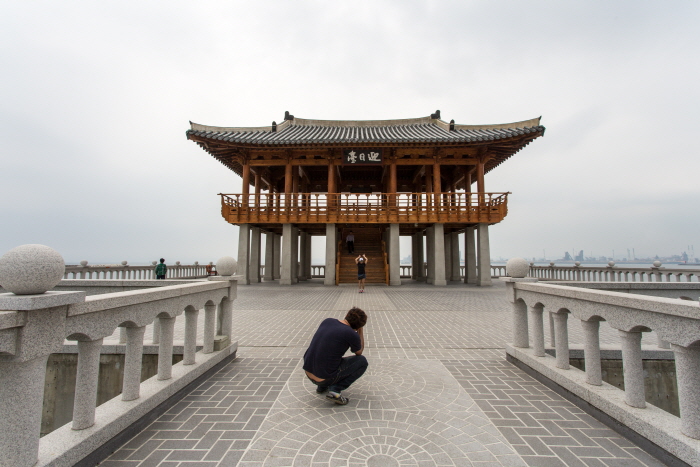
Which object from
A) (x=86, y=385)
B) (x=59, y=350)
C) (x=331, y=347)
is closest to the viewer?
(x=59, y=350)

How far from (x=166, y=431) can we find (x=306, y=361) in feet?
4.95

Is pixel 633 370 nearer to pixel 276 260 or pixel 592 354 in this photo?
pixel 592 354

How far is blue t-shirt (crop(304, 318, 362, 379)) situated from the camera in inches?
133

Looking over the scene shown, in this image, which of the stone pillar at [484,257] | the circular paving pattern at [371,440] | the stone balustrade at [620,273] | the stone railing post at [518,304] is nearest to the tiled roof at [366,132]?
the stone pillar at [484,257]

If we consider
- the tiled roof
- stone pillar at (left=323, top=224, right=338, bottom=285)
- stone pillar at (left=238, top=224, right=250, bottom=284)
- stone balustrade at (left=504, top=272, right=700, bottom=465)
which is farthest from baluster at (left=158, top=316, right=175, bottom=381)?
the tiled roof

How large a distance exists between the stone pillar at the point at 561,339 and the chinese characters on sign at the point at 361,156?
15.8m

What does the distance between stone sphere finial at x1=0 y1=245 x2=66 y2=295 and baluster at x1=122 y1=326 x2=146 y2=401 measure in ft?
3.94

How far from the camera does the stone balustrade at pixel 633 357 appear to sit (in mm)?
2375

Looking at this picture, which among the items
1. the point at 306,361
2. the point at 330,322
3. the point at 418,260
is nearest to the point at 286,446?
the point at 306,361

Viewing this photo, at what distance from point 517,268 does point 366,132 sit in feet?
66.8

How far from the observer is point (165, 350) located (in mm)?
3682

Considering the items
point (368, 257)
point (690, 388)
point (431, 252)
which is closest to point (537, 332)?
point (690, 388)

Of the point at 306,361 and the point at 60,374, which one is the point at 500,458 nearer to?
the point at 306,361

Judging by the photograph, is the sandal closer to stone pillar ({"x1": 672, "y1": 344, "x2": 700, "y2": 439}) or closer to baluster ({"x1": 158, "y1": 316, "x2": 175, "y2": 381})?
baluster ({"x1": 158, "y1": 316, "x2": 175, "y2": 381})
